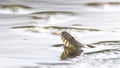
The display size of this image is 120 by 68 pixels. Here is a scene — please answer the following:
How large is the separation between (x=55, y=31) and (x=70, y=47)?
4.80 feet

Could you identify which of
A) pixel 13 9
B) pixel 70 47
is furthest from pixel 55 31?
pixel 13 9

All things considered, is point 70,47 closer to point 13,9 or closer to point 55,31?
point 55,31

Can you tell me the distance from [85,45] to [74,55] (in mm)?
592

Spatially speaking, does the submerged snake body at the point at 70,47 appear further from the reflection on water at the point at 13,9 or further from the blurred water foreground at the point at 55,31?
the reflection on water at the point at 13,9

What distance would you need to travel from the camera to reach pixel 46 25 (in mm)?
8672

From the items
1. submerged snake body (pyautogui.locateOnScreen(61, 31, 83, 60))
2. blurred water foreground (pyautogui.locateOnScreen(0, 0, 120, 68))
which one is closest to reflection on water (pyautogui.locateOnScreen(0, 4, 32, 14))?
blurred water foreground (pyautogui.locateOnScreen(0, 0, 120, 68))

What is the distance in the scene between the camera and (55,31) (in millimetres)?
7930

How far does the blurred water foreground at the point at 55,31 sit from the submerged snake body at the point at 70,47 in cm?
8

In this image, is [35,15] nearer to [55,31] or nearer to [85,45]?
[55,31]

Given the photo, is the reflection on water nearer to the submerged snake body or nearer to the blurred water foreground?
the blurred water foreground

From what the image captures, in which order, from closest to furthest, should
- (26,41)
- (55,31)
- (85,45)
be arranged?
(85,45)
(26,41)
(55,31)

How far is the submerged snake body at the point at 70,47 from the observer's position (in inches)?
246

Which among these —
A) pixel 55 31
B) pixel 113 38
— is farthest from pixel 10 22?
pixel 113 38

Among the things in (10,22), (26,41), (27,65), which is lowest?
(27,65)
